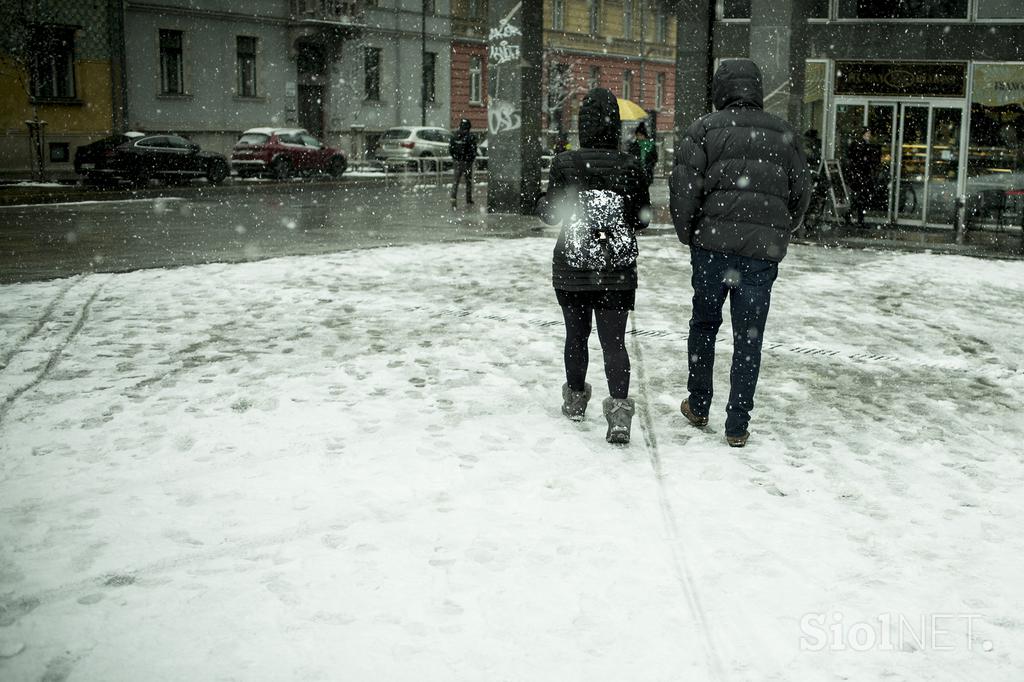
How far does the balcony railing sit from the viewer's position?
3900cm

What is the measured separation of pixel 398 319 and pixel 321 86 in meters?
34.3

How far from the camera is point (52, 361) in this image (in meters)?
7.39

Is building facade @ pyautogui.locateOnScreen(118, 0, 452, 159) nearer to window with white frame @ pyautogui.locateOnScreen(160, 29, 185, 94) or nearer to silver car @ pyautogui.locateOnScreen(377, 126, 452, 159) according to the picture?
window with white frame @ pyautogui.locateOnScreen(160, 29, 185, 94)

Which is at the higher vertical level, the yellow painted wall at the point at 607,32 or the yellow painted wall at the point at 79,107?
the yellow painted wall at the point at 607,32

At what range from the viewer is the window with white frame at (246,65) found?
38.1 meters

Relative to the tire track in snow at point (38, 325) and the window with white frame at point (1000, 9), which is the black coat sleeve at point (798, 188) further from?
the window with white frame at point (1000, 9)

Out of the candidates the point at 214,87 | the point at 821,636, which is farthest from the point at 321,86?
the point at 821,636

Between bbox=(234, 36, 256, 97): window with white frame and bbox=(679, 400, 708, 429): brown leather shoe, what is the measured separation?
3471cm

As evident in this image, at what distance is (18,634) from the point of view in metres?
3.48

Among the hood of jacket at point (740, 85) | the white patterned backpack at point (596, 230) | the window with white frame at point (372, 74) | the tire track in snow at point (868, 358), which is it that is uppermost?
the window with white frame at point (372, 74)

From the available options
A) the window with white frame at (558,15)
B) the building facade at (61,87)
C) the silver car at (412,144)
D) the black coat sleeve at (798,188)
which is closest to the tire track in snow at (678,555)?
the black coat sleeve at (798,188)

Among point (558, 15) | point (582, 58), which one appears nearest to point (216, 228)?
point (558, 15)

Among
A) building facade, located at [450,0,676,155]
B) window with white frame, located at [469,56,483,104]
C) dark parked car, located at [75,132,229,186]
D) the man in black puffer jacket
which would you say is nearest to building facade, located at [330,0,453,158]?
building facade, located at [450,0,676,155]

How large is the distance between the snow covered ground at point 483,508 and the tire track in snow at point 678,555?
0.05 ft
